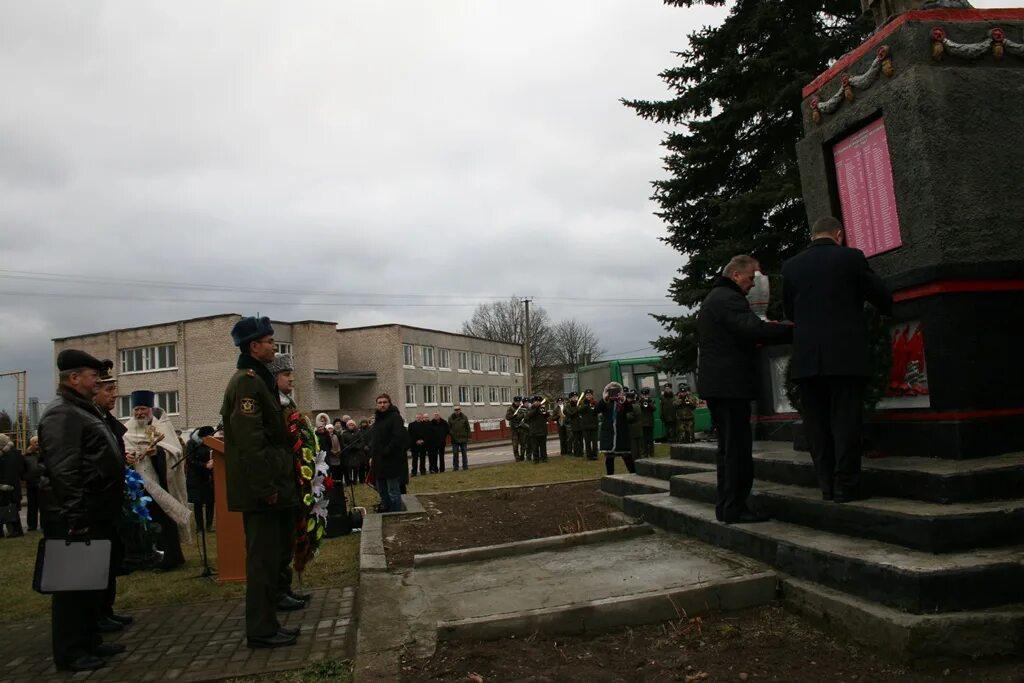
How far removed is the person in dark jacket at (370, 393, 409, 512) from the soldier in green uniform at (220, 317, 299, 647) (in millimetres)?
5406

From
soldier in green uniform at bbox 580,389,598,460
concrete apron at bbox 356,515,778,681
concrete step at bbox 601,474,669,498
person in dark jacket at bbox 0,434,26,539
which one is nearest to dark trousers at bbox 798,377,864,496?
concrete apron at bbox 356,515,778,681

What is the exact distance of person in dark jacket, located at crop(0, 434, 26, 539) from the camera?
1391 cm

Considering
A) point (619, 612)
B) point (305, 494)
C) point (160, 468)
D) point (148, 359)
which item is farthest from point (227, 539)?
point (148, 359)

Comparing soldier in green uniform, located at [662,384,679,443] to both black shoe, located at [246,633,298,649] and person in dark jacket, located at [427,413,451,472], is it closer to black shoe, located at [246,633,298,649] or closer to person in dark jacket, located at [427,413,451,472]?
person in dark jacket, located at [427,413,451,472]

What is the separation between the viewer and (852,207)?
260 inches

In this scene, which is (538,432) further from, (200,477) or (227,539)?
(227,539)

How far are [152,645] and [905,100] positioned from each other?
6692 mm

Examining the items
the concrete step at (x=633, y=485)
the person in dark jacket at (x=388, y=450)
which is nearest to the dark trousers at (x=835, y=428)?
the concrete step at (x=633, y=485)

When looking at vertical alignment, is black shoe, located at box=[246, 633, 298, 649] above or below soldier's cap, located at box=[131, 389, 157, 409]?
below

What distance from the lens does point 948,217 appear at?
5422mm

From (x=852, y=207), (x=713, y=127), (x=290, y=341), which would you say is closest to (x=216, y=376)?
(x=290, y=341)

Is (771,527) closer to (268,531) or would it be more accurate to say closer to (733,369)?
(733,369)

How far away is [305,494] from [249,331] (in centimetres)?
130

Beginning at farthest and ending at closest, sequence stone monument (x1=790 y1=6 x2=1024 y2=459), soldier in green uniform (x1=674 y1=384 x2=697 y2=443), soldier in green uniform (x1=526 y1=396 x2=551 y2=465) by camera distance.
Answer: soldier in green uniform (x1=674 y1=384 x2=697 y2=443) → soldier in green uniform (x1=526 y1=396 x2=551 y2=465) → stone monument (x1=790 y1=6 x2=1024 y2=459)
